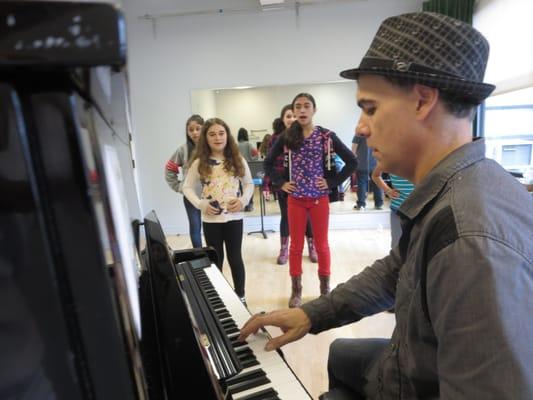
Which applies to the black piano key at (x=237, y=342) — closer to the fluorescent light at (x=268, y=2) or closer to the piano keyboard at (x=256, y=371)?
the piano keyboard at (x=256, y=371)

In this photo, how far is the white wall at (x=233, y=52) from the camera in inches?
164

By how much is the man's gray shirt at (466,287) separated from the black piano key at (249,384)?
0.31m

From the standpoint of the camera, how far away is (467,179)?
664mm

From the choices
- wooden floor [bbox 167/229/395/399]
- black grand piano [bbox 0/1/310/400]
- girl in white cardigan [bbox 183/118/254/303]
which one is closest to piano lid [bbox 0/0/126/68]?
black grand piano [bbox 0/1/310/400]

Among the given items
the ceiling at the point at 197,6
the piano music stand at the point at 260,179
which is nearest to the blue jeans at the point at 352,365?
the piano music stand at the point at 260,179

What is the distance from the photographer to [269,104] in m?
4.50

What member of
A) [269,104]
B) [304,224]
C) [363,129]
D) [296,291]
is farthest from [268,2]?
[363,129]

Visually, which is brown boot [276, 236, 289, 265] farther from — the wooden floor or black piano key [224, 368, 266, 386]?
black piano key [224, 368, 266, 386]

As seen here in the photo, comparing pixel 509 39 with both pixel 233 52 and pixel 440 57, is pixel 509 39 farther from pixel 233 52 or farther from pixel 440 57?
pixel 440 57

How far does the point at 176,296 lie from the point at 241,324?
1.09ft

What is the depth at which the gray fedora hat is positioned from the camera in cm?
71

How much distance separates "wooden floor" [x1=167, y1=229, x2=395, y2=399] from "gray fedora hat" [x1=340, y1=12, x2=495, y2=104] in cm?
161

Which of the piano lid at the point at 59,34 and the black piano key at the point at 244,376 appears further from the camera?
the black piano key at the point at 244,376

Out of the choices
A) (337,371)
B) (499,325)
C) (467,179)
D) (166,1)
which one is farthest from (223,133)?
(166,1)
